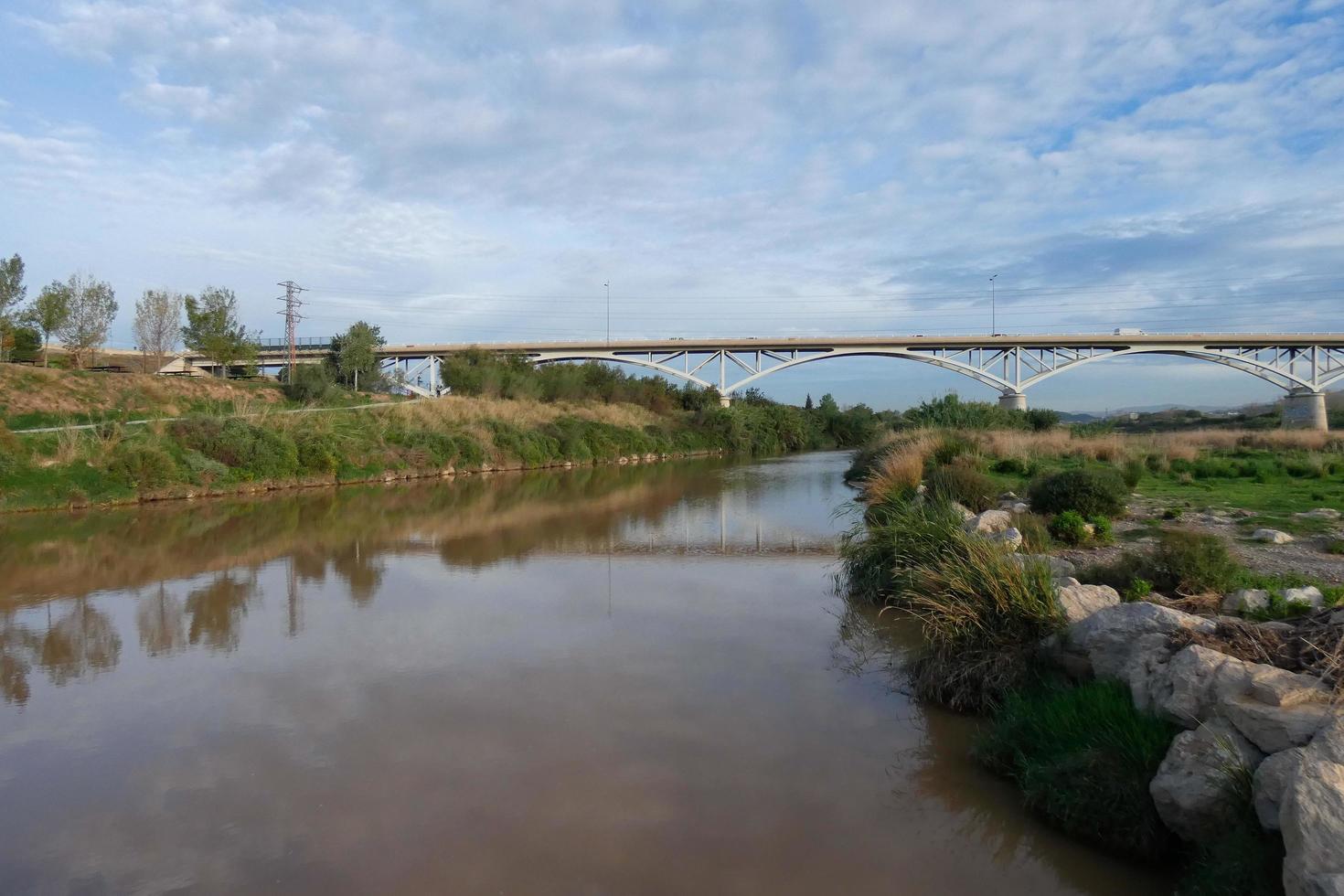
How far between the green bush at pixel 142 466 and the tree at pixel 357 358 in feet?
93.0

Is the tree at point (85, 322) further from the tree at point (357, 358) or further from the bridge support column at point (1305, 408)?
the bridge support column at point (1305, 408)

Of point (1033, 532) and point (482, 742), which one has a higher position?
point (1033, 532)

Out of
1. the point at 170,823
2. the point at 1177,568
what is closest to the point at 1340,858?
the point at 1177,568

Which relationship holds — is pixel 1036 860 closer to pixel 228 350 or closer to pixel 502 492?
pixel 502 492

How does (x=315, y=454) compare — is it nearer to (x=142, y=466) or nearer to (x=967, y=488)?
(x=142, y=466)

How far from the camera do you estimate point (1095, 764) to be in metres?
4.95

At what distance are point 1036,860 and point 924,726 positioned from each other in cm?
186

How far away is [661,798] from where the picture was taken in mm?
5672

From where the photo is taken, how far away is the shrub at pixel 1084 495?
13.1 m

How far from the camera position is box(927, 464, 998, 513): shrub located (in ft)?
49.3

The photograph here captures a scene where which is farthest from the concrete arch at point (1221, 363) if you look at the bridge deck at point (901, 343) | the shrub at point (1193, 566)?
the shrub at point (1193, 566)

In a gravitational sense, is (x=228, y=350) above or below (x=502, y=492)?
above

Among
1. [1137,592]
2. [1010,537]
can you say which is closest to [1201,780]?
[1137,592]

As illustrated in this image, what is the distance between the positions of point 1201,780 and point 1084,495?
9.68 meters
